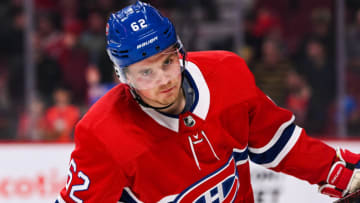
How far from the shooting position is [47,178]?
125 inches

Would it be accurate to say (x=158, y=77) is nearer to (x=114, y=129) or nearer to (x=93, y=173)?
(x=114, y=129)

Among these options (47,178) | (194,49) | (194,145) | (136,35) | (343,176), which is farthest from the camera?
(194,49)

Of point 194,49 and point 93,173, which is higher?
point 93,173

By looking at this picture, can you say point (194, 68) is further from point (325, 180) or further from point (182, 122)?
point (325, 180)

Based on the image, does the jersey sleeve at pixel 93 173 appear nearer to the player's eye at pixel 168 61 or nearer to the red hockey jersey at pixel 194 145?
the red hockey jersey at pixel 194 145

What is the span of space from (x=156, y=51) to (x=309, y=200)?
5.73 feet

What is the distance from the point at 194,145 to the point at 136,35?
14.4 inches

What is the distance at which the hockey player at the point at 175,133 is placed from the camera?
1473mm

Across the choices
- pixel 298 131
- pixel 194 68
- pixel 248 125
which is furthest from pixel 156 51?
pixel 298 131

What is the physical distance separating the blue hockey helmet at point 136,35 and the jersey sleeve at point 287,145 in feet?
1.32

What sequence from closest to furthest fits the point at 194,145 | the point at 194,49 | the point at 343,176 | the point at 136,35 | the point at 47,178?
1. the point at 136,35
2. the point at 194,145
3. the point at 343,176
4. the point at 47,178
5. the point at 194,49

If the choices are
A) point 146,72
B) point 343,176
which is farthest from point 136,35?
point 343,176

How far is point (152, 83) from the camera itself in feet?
4.78

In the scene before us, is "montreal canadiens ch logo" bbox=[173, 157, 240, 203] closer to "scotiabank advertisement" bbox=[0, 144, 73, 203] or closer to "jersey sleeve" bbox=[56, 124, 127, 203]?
"jersey sleeve" bbox=[56, 124, 127, 203]
